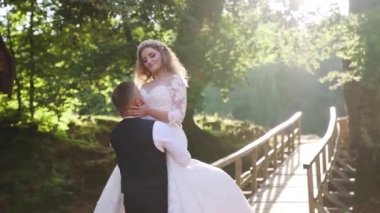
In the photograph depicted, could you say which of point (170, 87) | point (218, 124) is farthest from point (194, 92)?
point (170, 87)

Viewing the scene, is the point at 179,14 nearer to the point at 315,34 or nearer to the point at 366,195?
the point at 315,34

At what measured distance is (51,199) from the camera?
11266mm

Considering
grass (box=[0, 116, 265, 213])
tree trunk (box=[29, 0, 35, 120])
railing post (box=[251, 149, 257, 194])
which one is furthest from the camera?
tree trunk (box=[29, 0, 35, 120])

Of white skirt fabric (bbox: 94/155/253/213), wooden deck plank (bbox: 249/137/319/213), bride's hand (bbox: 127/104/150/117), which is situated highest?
bride's hand (bbox: 127/104/150/117)

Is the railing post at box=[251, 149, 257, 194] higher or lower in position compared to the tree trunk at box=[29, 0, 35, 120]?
lower

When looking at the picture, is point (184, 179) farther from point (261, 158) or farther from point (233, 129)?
point (233, 129)

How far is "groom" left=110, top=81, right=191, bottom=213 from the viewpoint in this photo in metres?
4.22

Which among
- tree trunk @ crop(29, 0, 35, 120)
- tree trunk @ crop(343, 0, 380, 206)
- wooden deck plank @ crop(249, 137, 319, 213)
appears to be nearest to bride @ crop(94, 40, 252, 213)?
wooden deck plank @ crop(249, 137, 319, 213)

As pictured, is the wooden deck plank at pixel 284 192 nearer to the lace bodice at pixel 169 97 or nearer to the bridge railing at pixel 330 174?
the bridge railing at pixel 330 174

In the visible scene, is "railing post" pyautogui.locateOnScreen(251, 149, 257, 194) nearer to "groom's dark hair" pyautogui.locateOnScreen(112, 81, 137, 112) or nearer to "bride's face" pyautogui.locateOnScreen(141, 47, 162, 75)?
"bride's face" pyautogui.locateOnScreen(141, 47, 162, 75)

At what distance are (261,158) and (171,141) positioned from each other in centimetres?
873

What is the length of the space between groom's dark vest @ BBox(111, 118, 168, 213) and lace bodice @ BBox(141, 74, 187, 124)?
17 cm

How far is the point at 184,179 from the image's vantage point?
438 centimetres

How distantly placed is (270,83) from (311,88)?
3663 mm
